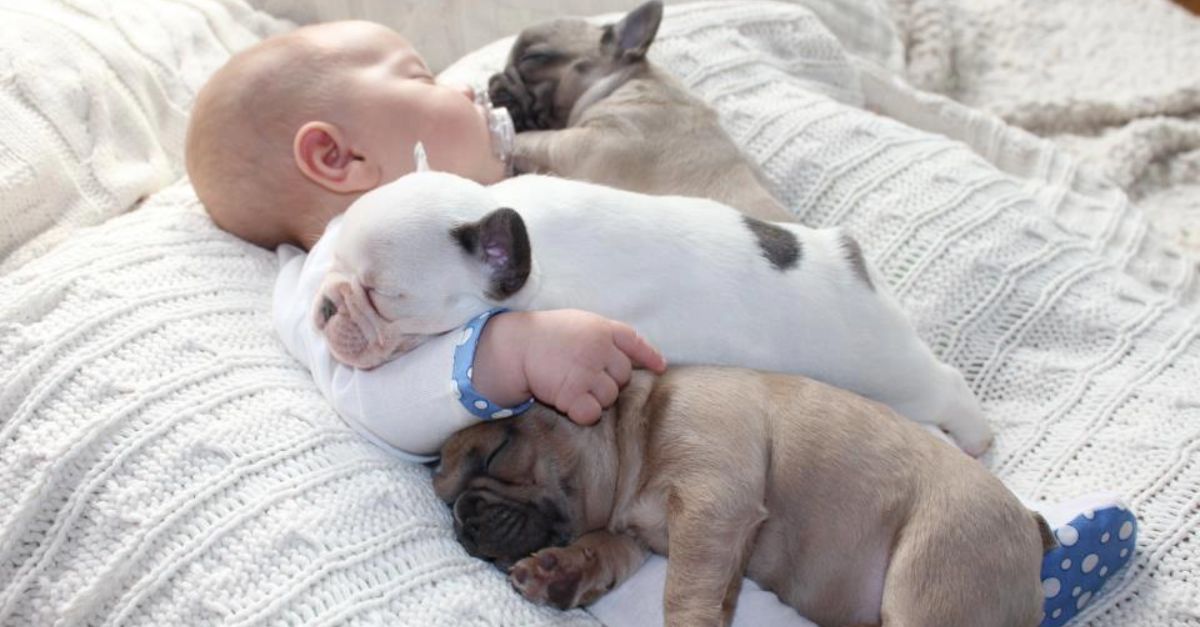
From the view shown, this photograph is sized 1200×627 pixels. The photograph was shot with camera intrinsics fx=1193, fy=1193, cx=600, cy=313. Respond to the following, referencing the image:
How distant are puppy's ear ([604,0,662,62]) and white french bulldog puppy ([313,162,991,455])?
594 mm

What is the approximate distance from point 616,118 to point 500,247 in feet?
2.54

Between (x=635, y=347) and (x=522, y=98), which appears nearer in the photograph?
(x=635, y=347)

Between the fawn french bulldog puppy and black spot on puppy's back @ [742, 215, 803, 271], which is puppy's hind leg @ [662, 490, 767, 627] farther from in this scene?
the fawn french bulldog puppy

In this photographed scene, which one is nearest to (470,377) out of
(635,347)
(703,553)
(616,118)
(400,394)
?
(400,394)

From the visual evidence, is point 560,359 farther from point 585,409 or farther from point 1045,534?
point 1045,534

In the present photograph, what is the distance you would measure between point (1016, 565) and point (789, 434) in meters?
0.32

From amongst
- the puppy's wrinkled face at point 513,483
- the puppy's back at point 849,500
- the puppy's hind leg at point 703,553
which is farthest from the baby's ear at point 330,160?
the puppy's hind leg at point 703,553

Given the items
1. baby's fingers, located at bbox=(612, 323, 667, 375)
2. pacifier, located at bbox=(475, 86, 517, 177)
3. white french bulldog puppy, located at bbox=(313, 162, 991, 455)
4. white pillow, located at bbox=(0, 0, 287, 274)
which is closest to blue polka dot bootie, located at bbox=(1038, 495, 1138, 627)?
white french bulldog puppy, located at bbox=(313, 162, 991, 455)

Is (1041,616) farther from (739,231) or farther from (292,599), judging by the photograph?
(292,599)

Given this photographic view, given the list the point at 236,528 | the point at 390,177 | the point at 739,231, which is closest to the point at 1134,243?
the point at 739,231

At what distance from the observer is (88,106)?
2002 millimetres

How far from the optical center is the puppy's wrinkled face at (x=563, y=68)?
91.7 inches

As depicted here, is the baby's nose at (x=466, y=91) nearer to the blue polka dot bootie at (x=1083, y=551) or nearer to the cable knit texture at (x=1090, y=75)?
the blue polka dot bootie at (x=1083, y=551)

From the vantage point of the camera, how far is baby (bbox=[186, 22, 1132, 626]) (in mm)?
1555
